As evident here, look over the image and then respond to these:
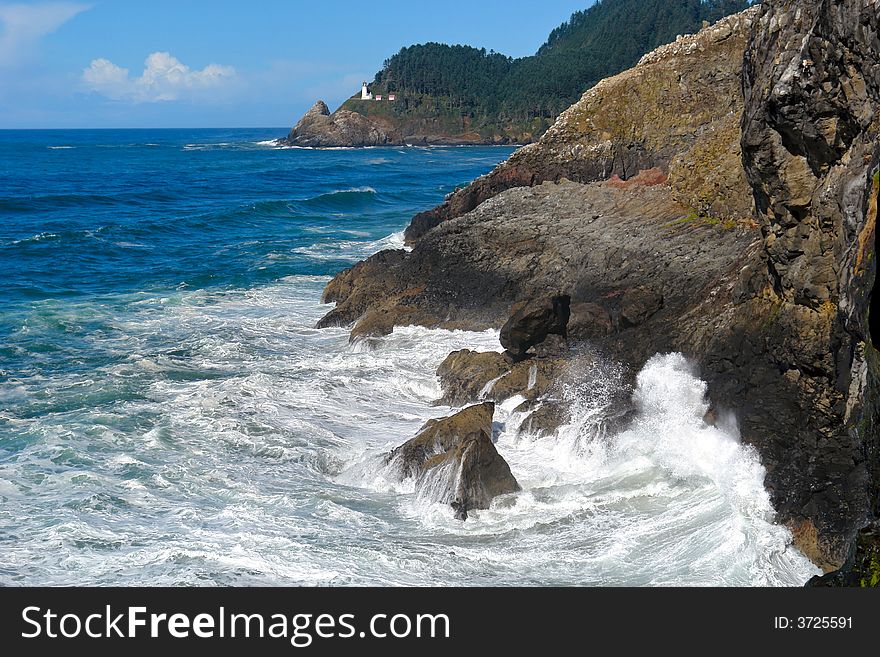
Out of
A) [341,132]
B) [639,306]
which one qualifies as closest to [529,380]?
[639,306]

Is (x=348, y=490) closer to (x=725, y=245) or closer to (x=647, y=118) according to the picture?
(x=725, y=245)

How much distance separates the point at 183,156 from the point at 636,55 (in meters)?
78.1

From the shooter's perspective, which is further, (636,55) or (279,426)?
(636,55)

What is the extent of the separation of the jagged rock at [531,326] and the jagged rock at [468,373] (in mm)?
351

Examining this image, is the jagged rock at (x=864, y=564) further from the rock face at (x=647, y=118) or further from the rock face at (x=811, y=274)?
the rock face at (x=647, y=118)

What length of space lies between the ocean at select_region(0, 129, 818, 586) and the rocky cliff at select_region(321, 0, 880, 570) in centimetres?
71

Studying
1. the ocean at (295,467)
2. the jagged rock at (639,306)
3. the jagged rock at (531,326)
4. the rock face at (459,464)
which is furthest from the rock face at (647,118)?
the rock face at (459,464)

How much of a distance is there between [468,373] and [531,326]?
163cm

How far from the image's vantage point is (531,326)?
18.4m

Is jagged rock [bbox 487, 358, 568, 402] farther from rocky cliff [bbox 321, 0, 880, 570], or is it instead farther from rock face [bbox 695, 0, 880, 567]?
rock face [bbox 695, 0, 880, 567]
